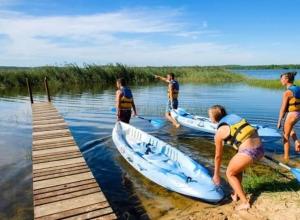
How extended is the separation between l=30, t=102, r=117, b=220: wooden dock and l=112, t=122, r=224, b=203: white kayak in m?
1.29

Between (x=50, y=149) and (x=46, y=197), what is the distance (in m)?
3.20

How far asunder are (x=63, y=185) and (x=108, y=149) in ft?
13.6

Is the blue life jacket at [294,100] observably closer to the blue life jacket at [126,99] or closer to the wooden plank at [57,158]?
the blue life jacket at [126,99]

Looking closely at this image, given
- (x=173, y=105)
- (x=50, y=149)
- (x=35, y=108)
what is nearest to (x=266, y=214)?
(x=50, y=149)

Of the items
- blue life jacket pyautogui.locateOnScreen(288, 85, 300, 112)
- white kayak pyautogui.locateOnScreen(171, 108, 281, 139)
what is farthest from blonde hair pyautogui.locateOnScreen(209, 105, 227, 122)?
A: white kayak pyautogui.locateOnScreen(171, 108, 281, 139)

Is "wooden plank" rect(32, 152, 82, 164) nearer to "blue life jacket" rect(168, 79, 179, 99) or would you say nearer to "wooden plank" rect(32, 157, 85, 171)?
"wooden plank" rect(32, 157, 85, 171)

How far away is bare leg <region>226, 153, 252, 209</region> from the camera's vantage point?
505cm

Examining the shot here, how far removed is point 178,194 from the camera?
6.59 metres

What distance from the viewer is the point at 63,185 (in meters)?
6.11

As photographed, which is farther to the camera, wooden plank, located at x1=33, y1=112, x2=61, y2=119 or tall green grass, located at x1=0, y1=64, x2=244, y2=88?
tall green grass, located at x1=0, y1=64, x2=244, y2=88

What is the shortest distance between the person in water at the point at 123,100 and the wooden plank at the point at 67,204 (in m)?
4.61

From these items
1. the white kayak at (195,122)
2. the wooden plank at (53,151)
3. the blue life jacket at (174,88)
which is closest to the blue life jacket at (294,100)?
the white kayak at (195,122)

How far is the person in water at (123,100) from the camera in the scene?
32.4 ft

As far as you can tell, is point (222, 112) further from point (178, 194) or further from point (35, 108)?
point (35, 108)
